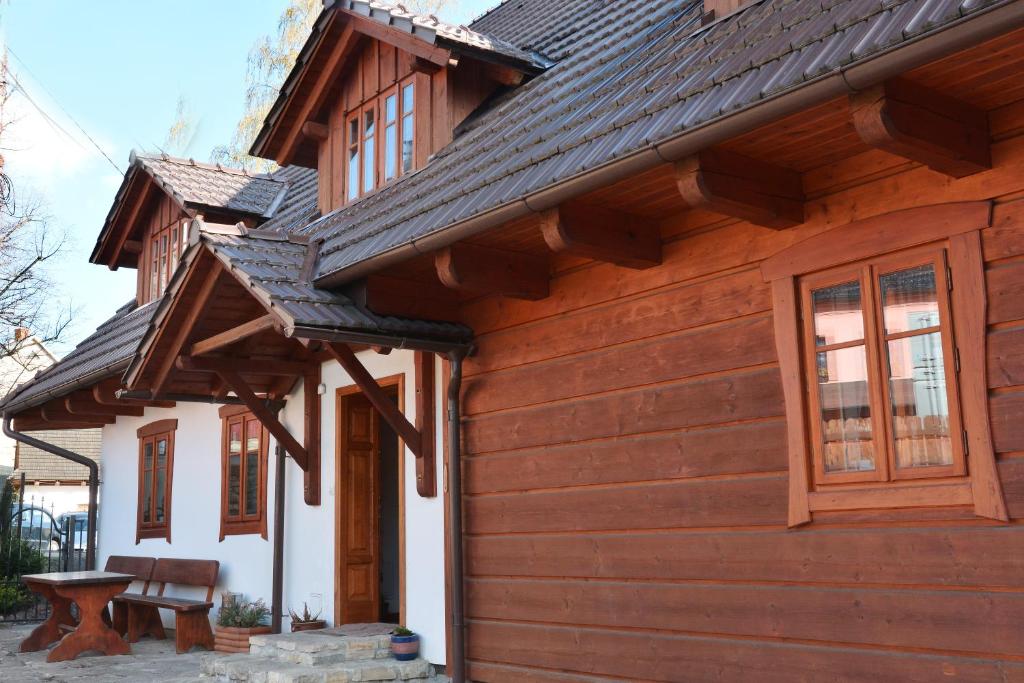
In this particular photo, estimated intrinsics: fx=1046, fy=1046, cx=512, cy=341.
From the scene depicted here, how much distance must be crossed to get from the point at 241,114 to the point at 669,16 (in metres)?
17.5

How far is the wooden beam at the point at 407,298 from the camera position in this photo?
6.84 metres

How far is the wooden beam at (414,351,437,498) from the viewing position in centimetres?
765

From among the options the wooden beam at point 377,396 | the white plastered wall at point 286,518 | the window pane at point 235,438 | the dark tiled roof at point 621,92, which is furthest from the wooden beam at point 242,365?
the window pane at point 235,438

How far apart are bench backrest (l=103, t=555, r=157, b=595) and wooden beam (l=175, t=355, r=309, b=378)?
3728 millimetres

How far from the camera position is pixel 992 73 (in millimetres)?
4051

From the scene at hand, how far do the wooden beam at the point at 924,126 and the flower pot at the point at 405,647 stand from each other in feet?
16.3

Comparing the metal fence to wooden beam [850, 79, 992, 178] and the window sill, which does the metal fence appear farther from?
wooden beam [850, 79, 992, 178]

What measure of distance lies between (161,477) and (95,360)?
66.9 inches

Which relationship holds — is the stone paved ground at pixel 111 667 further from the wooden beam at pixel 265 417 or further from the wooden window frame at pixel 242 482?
the wooden beam at pixel 265 417

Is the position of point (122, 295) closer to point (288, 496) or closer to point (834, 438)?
point (288, 496)

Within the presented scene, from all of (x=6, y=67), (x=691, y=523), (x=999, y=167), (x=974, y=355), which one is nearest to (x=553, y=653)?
(x=691, y=523)

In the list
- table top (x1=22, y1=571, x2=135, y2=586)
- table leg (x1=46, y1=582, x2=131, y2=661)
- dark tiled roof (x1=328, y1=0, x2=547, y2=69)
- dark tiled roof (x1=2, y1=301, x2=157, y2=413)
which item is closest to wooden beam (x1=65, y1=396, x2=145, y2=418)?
dark tiled roof (x1=2, y1=301, x2=157, y2=413)

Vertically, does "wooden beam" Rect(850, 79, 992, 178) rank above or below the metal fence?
above

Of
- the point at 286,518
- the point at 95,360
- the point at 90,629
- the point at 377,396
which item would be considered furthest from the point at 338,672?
the point at 95,360
